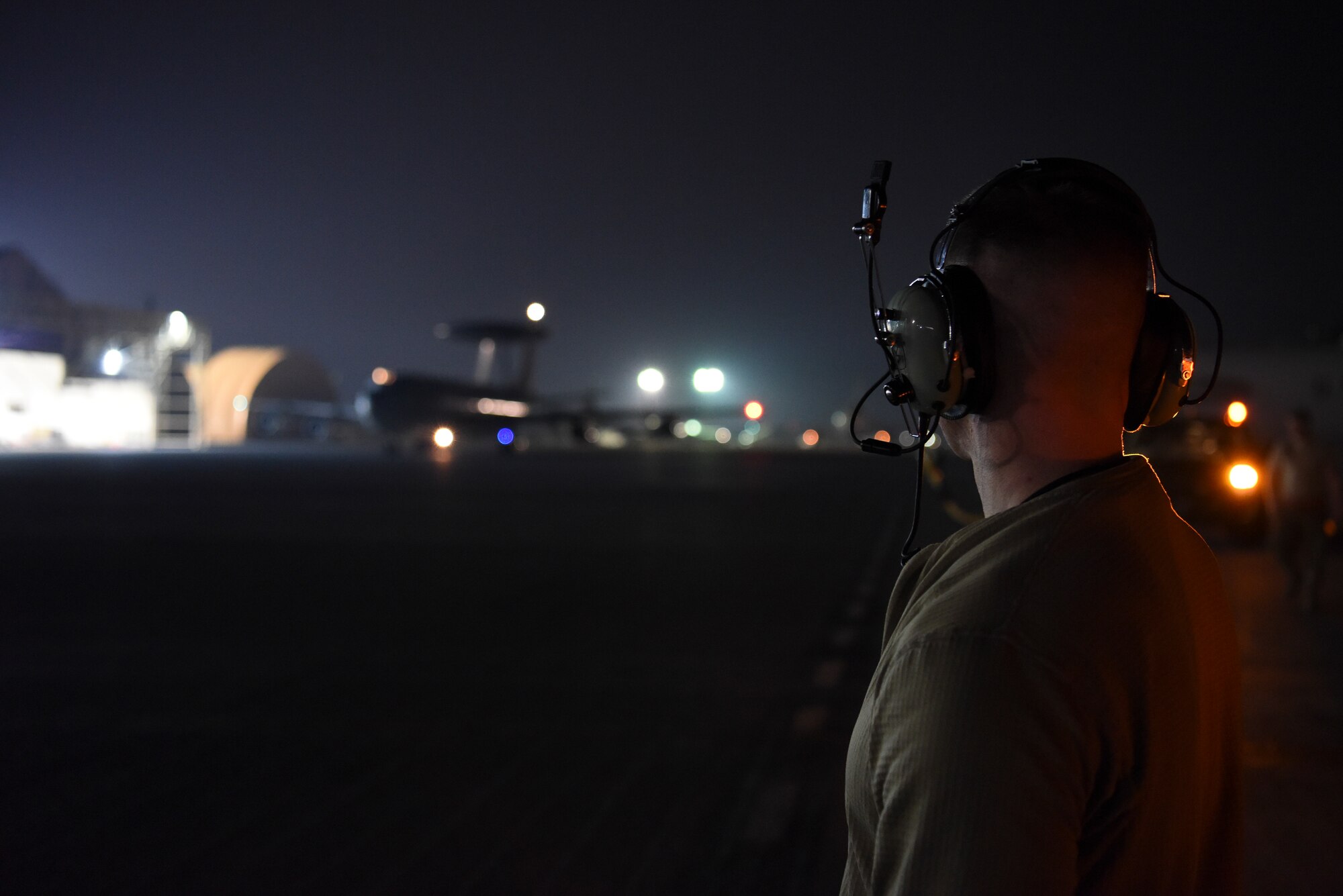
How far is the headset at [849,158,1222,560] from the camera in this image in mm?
1438

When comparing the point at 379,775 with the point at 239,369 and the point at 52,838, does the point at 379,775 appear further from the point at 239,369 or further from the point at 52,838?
the point at 239,369

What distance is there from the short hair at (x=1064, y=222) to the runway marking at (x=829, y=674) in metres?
5.28

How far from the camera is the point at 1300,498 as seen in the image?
9.69 meters

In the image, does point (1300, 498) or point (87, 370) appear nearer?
point (1300, 498)

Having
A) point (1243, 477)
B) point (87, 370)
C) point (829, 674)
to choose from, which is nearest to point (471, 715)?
point (829, 674)

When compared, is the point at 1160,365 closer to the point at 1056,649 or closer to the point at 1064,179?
the point at 1064,179

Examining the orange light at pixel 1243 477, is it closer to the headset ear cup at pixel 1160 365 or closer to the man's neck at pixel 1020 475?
the headset ear cup at pixel 1160 365

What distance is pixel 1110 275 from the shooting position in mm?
1379

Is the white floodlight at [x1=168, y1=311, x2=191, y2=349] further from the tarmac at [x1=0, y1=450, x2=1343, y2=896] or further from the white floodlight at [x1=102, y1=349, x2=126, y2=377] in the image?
the tarmac at [x1=0, y1=450, x2=1343, y2=896]

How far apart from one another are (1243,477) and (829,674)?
1077 centimetres

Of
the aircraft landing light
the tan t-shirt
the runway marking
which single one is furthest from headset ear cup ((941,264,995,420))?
the aircraft landing light

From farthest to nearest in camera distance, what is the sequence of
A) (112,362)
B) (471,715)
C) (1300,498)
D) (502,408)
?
(112,362) < (502,408) < (1300,498) < (471,715)

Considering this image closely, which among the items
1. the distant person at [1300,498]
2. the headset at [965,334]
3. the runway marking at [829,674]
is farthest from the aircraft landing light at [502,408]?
the headset at [965,334]

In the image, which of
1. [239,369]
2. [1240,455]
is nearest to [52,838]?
[1240,455]
